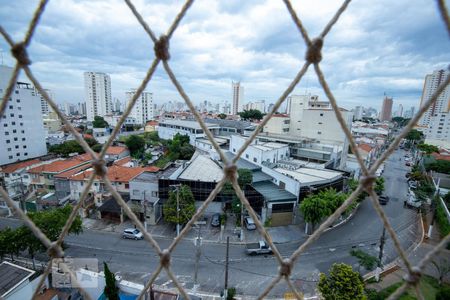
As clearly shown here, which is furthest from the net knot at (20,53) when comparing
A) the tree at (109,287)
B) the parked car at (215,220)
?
the parked car at (215,220)

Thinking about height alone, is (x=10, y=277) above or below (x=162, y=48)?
below

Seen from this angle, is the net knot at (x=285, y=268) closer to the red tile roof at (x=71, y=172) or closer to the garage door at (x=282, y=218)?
the garage door at (x=282, y=218)

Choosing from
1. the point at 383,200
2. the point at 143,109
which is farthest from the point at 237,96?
the point at 383,200

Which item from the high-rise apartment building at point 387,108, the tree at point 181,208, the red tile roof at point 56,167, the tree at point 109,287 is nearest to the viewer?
the tree at point 109,287

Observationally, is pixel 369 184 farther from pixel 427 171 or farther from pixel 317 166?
pixel 427 171

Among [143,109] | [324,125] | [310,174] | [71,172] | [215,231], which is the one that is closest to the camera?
[215,231]

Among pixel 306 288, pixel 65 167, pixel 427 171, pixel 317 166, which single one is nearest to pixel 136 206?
pixel 65 167

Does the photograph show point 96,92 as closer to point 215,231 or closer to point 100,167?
point 215,231

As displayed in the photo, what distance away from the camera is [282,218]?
894 centimetres

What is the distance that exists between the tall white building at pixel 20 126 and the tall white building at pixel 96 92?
2423 cm

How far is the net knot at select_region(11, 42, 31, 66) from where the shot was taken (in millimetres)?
953

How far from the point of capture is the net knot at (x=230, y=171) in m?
1.01

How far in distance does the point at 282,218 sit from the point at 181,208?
407cm

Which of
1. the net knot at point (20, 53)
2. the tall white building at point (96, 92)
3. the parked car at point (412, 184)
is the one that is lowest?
the parked car at point (412, 184)
